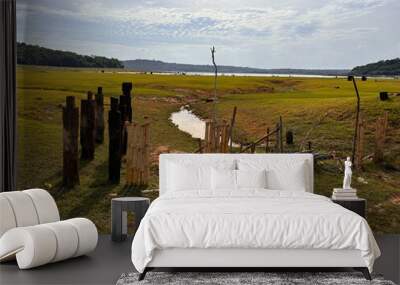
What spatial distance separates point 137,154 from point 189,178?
4.09 feet

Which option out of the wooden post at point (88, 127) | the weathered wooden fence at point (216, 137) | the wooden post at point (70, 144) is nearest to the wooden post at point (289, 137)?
the weathered wooden fence at point (216, 137)

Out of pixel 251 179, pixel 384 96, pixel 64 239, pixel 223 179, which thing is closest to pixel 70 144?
pixel 223 179

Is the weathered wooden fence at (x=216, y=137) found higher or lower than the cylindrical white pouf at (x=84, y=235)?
higher

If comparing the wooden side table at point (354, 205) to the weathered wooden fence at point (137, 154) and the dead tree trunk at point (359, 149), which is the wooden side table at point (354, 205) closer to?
the dead tree trunk at point (359, 149)

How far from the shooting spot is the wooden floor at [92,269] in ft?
20.1

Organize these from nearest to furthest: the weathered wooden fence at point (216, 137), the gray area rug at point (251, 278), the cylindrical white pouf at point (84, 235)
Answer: the gray area rug at point (251, 278) → the cylindrical white pouf at point (84, 235) → the weathered wooden fence at point (216, 137)

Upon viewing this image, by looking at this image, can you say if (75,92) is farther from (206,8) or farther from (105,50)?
(206,8)

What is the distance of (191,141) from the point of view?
29.9 ft

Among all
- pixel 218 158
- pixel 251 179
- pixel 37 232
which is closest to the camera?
pixel 37 232

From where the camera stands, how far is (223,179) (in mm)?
7867

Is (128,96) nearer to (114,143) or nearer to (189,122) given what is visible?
(114,143)

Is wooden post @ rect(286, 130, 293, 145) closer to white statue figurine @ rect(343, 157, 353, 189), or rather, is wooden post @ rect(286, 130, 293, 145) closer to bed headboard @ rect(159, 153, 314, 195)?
bed headboard @ rect(159, 153, 314, 195)

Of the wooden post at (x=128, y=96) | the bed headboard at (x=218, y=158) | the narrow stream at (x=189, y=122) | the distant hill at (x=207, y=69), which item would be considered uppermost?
the distant hill at (x=207, y=69)

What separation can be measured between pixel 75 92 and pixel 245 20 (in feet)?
7.27
